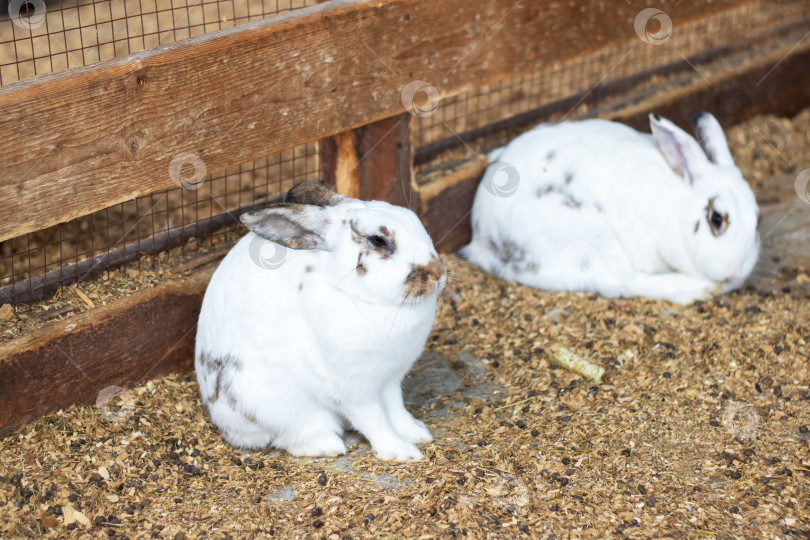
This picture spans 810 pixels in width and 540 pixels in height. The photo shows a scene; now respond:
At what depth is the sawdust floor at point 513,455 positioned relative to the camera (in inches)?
147

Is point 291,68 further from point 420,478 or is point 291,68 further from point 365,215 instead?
point 420,478

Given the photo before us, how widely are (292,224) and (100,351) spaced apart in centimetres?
123

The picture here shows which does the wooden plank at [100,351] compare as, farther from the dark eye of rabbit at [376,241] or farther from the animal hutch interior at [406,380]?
the dark eye of rabbit at [376,241]

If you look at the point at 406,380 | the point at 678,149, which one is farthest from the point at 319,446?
the point at 678,149

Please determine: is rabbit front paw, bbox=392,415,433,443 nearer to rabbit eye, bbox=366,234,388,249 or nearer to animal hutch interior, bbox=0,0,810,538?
animal hutch interior, bbox=0,0,810,538

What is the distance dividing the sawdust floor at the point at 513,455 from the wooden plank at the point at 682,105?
83 centimetres

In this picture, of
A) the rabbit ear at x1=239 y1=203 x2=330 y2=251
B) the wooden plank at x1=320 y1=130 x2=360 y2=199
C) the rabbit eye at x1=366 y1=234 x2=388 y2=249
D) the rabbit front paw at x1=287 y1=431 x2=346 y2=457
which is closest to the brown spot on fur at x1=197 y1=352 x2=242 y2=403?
the rabbit front paw at x1=287 y1=431 x2=346 y2=457

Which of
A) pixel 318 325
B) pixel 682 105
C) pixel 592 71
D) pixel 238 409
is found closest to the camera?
pixel 318 325

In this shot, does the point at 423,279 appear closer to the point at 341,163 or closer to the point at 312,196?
the point at 312,196

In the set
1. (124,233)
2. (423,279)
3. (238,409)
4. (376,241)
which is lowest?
(238,409)

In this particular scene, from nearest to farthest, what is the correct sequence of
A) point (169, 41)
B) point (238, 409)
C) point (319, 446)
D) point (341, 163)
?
point (238, 409)
point (319, 446)
point (341, 163)
point (169, 41)

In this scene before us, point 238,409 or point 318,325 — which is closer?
point 318,325

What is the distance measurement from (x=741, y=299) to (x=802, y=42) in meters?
3.91

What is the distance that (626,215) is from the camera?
552cm
